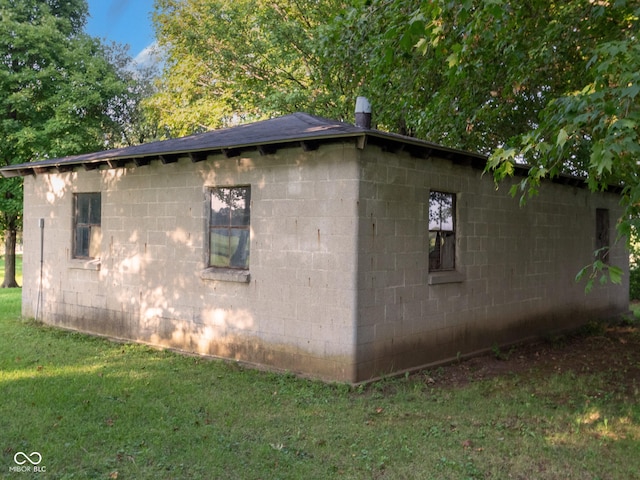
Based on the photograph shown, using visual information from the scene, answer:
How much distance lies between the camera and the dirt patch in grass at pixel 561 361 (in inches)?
324

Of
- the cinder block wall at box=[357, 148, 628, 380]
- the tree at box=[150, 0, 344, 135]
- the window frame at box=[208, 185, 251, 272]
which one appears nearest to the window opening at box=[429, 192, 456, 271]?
the cinder block wall at box=[357, 148, 628, 380]

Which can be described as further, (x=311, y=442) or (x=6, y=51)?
(x=6, y=51)

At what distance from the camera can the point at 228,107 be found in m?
20.4

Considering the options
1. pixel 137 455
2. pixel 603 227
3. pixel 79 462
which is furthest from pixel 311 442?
pixel 603 227

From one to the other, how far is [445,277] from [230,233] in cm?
336

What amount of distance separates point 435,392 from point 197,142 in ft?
17.2

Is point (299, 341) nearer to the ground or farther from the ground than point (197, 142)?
nearer to the ground

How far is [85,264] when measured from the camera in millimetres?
10820

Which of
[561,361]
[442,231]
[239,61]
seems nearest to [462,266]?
[442,231]

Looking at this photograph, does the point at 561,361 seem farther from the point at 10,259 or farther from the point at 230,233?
the point at 10,259

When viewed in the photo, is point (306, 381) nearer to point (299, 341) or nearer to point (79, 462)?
point (299, 341)

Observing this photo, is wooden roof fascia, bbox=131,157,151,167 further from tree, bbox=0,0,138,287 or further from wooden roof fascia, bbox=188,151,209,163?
tree, bbox=0,0,138,287

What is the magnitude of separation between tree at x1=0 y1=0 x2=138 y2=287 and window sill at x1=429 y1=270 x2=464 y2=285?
13.9m

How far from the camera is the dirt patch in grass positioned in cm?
823
